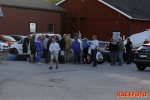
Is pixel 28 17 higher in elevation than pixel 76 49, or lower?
higher

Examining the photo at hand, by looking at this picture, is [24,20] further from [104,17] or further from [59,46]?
[59,46]

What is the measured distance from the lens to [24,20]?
41031 millimetres

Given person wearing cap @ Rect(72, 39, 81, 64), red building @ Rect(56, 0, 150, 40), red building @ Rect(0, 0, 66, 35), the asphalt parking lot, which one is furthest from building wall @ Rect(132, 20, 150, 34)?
the asphalt parking lot

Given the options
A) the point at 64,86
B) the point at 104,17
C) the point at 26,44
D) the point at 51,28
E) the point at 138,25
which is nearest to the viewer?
the point at 64,86

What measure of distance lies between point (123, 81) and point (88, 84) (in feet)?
6.34

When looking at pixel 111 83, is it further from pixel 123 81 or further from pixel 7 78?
pixel 7 78

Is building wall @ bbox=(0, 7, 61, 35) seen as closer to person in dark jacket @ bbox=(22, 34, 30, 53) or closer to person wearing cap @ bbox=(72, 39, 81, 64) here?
person in dark jacket @ bbox=(22, 34, 30, 53)

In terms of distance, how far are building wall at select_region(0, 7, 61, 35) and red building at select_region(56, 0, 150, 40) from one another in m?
2.16

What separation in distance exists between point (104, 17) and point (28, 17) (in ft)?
28.1

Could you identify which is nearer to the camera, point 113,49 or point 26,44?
point 113,49

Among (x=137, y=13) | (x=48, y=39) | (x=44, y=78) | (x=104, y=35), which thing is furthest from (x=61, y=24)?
(x=44, y=78)

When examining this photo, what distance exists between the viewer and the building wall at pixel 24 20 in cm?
3922

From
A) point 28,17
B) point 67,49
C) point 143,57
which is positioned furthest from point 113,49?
point 28,17

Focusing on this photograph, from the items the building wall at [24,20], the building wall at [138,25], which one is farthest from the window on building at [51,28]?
the building wall at [138,25]
